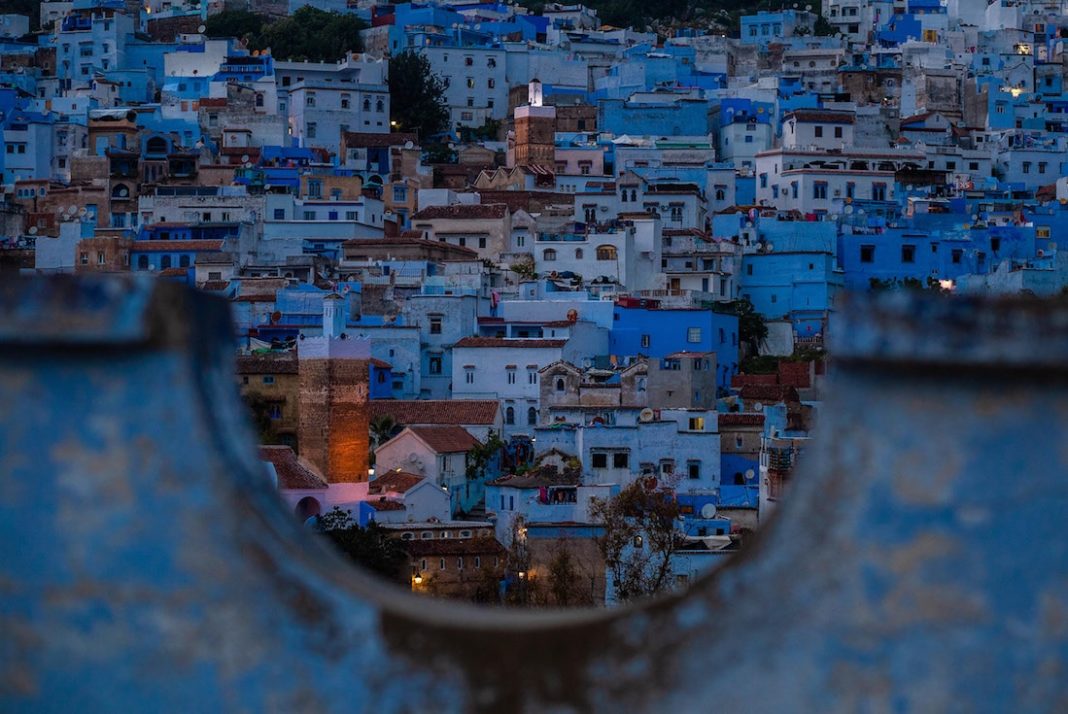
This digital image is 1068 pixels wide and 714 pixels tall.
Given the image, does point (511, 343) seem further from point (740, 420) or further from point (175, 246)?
point (175, 246)

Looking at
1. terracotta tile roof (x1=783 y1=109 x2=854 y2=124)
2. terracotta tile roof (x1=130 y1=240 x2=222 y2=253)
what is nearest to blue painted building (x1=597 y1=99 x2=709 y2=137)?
terracotta tile roof (x1=783 y1=109 x2=854 y2=124)

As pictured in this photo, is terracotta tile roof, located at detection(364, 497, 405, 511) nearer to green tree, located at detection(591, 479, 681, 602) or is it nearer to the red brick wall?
the red brick wall

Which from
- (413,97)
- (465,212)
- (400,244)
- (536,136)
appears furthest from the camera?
(413,97)

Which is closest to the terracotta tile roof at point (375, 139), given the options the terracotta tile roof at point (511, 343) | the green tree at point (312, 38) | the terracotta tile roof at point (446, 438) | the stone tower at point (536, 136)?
the stone tower at point (536, 136)

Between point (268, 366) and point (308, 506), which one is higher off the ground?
point (268, 366)

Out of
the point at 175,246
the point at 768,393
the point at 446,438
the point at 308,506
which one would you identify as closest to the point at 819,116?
the point at 768,393

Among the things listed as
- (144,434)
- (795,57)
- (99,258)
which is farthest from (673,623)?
(795,57)
